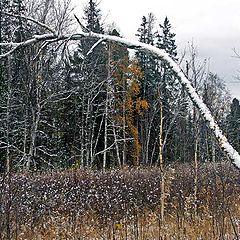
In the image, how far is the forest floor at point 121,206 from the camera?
7230mm

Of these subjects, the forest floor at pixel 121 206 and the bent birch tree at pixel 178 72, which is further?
the forest floor at pixel 121 206

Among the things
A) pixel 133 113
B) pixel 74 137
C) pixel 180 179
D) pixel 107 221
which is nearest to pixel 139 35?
pixel 133 113

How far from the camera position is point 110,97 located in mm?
29422

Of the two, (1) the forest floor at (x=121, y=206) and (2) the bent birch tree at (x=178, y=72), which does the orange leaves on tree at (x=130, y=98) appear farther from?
(2) the bent birch tree at (x=178, y=72)

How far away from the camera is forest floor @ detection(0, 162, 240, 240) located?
7230 mm

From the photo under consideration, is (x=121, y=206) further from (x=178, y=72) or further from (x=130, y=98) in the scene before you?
(x=130, y=98)

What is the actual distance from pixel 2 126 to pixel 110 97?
30.2ft

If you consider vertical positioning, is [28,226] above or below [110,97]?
below

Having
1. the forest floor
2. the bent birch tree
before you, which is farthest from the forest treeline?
the bent birch tree

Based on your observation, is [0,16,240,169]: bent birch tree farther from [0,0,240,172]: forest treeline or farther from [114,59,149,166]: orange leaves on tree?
[114,59,149,166]: orange leaves on tree

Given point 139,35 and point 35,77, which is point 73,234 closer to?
point 35,77

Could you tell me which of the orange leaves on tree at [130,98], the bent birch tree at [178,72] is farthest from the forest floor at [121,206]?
the orange leaves on tree at [130,98]

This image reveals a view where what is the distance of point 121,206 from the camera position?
995cm

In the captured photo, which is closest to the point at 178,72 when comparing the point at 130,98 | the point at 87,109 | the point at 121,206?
the point at 121,206
